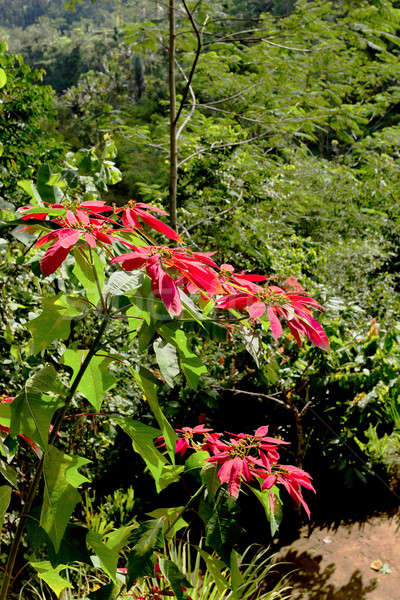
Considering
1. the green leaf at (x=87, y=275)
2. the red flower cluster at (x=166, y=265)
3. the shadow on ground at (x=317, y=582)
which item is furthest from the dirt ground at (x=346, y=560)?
the green leaf at (x=87, y=275)

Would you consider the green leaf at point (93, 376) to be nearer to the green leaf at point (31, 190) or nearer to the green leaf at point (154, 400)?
the green leaf at point (154, 400)

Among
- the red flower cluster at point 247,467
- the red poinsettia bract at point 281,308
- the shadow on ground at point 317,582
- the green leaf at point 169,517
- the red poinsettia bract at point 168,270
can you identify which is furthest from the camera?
the shadow on ground at point 317,582

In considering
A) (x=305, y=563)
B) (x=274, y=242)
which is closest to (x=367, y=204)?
(x=274, y=242)

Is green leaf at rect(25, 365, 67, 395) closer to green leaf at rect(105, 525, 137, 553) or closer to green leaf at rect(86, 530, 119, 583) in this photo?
green leaf at rect(86, 530, 119, 583)

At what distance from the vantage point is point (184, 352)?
0.85m

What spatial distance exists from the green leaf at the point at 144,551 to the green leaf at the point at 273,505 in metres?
0.26

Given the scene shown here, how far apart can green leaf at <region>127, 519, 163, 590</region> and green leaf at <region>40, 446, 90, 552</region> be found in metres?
0.24

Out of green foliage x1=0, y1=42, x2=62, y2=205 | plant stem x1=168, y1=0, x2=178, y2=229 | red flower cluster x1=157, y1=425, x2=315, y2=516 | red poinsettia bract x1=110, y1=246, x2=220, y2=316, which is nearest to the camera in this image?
red poinsettia bract x1=110, y1=246, x2=220, y2=316

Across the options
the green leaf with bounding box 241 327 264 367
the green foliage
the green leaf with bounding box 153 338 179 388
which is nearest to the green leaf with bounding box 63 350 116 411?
the green leaf with bounding box 153 338 179 388

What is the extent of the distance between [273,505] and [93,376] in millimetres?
591

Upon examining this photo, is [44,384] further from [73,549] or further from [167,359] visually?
[73,549]

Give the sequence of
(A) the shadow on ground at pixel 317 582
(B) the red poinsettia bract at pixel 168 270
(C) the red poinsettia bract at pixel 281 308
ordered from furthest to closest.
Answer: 1. (A) the shadow on ground at pixel 317 582
2. (C) the red poinsettia bract at pixel 281 308
3. (B) the red poinsettia bract at pixel 168 270

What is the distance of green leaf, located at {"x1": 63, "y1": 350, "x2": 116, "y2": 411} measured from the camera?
85 centimetres

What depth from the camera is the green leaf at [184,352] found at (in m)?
0.81
